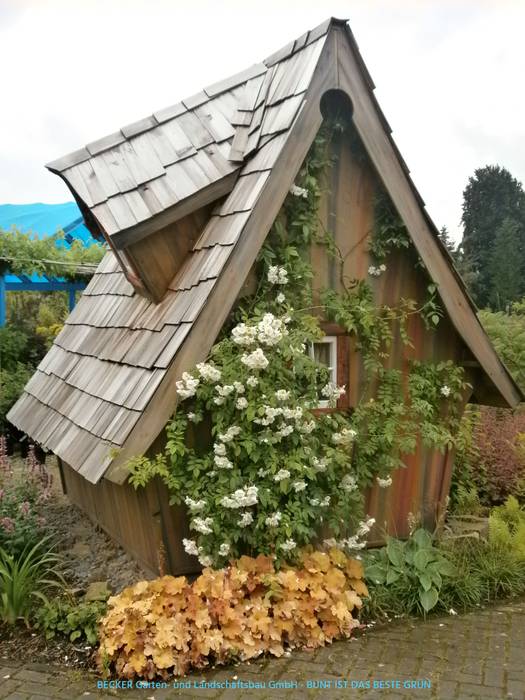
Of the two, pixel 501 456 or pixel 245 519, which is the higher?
pixel 245 519

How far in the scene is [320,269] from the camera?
17.9 ft

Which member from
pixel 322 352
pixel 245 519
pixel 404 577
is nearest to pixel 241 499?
pixel 245 519

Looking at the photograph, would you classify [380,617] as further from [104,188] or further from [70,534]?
[104,188]

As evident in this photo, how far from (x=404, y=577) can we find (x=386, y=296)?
2183 millimetres

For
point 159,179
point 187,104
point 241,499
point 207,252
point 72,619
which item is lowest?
point 72,619

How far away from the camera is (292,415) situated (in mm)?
4637

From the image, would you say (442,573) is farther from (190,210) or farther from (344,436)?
(190,210)

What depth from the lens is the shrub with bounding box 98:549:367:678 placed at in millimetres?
4328

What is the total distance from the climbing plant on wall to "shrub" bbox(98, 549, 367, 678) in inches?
7.6

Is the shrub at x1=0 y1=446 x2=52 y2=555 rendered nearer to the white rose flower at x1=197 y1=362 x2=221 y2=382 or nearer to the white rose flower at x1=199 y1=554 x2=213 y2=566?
the white rose flower at x1=199 y1=554 x2=213 y2=566

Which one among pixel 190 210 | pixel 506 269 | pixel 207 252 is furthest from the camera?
pixel 506 269

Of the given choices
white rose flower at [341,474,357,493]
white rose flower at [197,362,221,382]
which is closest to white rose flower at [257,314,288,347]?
white rose flower at [197,362,221,382]

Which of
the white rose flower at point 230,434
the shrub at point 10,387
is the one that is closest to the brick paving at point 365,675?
the white rose flower at point 230,434

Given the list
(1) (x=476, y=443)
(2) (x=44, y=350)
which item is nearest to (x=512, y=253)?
(2) (x=44, y=350)
